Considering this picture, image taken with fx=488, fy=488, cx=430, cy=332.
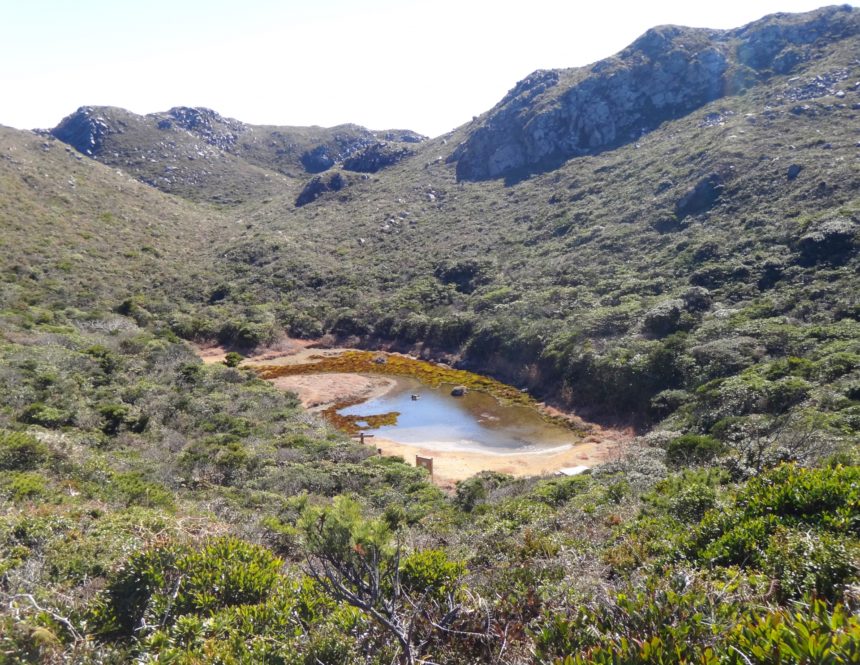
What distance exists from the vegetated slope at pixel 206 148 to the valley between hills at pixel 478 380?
8.49 feet

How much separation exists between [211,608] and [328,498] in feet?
28.9

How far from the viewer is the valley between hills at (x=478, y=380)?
14.6 ft

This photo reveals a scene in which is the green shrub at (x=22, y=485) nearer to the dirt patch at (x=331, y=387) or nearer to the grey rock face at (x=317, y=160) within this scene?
the dirt patch at (x=331, y=387)

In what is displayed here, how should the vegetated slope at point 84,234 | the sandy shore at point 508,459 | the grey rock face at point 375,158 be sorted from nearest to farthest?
1. the sandy shore at point 508,459
2. the vegetated slope at point 84,234
3. the grey rock face at point 375,158

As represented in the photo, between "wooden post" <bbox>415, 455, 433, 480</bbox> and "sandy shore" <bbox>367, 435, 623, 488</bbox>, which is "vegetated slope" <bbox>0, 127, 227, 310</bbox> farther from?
"wooden post" <bbox>415, 455, 433, 480</bbox>

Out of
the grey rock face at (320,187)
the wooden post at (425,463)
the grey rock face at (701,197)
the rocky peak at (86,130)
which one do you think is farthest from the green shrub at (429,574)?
the rocky peak at (86,130)

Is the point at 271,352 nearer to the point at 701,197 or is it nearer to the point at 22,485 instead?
the point at 22,485

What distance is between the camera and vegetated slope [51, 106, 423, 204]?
251 ft

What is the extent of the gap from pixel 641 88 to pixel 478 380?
1875 inches

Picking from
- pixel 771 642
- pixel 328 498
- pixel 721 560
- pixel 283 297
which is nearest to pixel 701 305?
pixel 328 498

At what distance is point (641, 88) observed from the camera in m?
58.4

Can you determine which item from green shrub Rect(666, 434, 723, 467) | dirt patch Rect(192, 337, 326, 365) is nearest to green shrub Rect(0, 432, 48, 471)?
green shrub Rect(666, 434, 723, 467)

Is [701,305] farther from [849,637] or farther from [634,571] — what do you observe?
[849,637]

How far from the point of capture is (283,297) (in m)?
43.1
